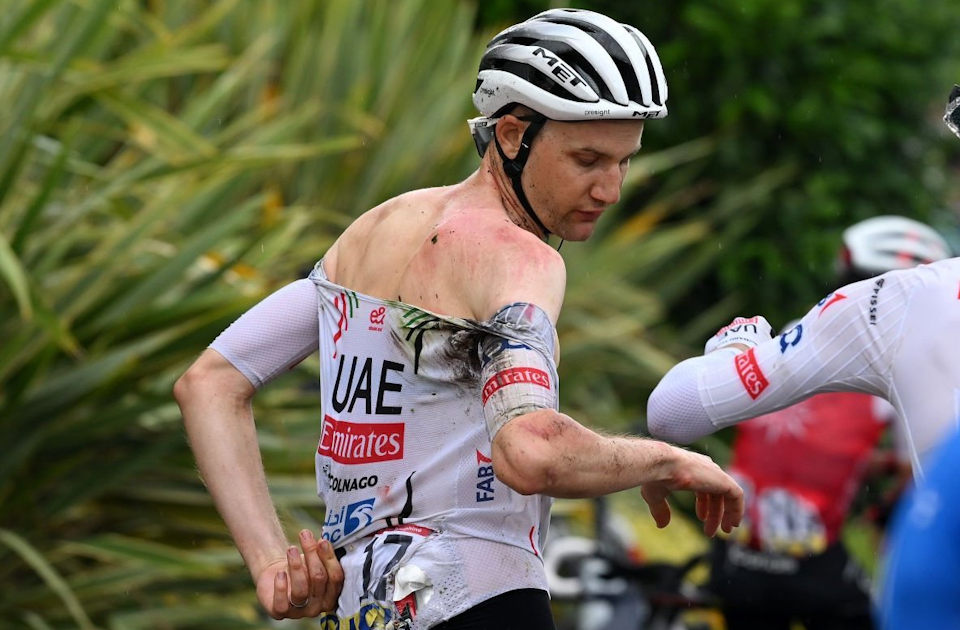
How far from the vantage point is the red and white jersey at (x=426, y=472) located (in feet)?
9.34

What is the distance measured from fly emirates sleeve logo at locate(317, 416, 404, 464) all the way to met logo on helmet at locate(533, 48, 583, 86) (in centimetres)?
72

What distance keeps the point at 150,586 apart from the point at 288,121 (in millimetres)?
2231

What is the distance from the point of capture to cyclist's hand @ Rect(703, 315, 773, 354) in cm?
325

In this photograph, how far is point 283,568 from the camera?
303cm

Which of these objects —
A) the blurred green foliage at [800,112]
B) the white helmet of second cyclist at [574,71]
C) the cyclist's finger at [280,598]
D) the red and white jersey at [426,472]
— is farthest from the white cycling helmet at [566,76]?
the blurred green foliage at [800,112]

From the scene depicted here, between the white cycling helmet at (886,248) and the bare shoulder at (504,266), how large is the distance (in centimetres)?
347

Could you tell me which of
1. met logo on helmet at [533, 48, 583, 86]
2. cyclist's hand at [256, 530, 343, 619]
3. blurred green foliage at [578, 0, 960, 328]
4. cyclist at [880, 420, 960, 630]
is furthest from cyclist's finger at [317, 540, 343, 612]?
blurred green foliage at [578, 0, 960, 328]

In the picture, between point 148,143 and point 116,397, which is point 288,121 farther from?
point 116,397

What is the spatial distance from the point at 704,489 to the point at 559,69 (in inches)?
32.9

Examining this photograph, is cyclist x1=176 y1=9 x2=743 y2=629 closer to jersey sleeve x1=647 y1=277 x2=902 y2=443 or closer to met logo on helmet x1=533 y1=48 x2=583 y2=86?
met logo on helmet x1=533 y1=48 x2=583 y2=86

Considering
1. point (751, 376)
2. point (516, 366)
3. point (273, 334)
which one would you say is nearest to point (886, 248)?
point (751, 376)

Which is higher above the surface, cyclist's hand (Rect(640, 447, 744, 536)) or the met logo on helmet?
the met logo on helmet

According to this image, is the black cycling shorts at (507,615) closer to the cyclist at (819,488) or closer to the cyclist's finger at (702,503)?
the cyclist's finger at (702,503)

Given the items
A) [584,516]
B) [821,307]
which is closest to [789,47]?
[584,516]
